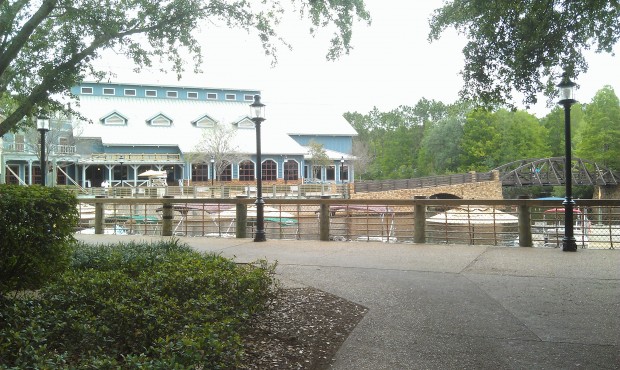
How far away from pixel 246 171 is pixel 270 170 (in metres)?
2.24

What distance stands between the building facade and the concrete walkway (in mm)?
34720

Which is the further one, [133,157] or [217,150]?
[133,157]

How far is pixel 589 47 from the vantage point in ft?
29.6

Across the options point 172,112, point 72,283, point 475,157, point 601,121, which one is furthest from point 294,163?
point 72,283

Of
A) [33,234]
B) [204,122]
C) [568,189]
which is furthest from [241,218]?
[204,122]

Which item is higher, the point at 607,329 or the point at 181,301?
the point at 181,301

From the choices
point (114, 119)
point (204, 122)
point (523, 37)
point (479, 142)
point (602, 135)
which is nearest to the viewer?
point (523, 37)

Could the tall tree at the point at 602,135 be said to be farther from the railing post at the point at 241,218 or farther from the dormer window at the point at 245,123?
the railing post at the point at 241,218

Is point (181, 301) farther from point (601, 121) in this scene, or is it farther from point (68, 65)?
point (601, 121)

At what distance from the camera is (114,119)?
47.6 meters

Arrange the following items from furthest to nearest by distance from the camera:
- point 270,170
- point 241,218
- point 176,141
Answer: point 270,170 < point 176,141 < point 241,218

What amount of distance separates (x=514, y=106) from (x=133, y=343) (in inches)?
312

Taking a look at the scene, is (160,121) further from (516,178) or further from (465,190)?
(516,178)

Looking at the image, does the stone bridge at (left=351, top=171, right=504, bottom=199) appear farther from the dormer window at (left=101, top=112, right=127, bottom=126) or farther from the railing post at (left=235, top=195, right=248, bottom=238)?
the dormer window at (left=101, top=112, right=127, bottom=126)
